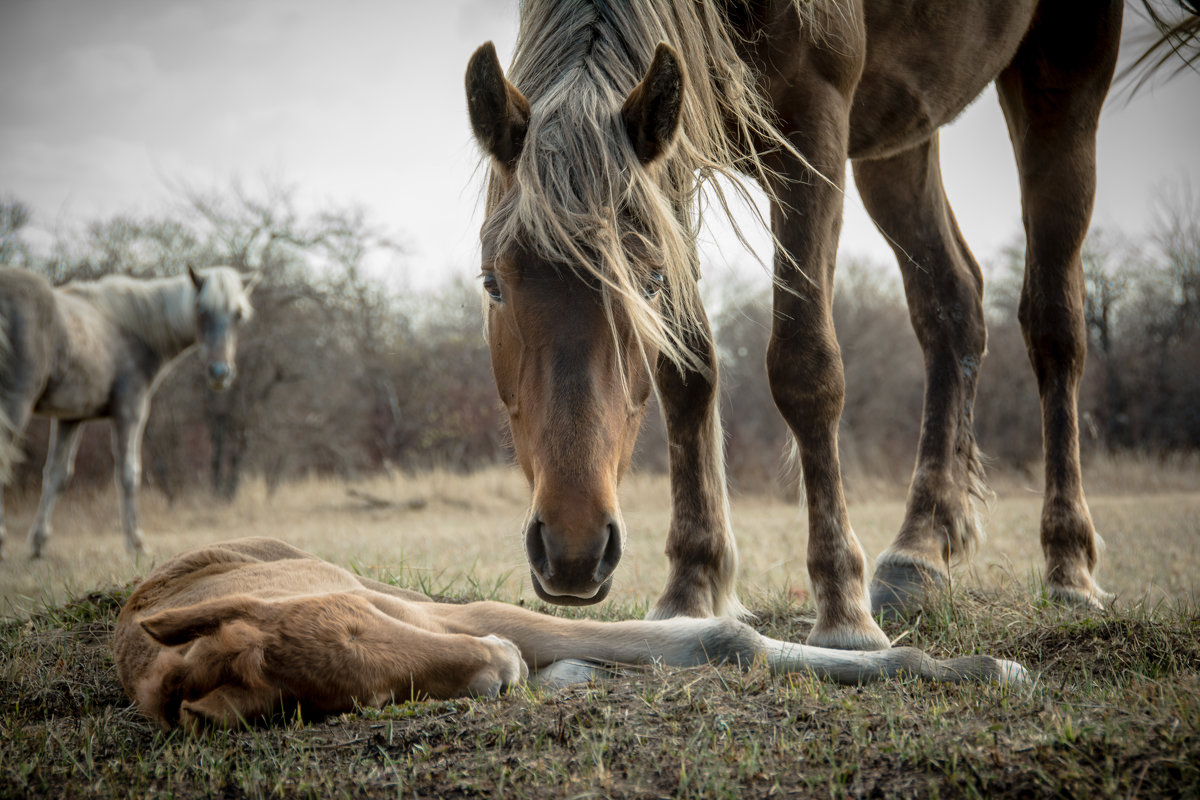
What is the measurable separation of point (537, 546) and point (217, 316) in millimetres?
8007

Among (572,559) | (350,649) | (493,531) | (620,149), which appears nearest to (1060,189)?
(620,149)

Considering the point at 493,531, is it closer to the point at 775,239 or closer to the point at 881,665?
the point at 775,239

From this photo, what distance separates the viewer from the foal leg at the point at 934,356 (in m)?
3.55

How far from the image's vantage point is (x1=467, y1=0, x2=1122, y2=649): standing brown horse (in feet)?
6.73

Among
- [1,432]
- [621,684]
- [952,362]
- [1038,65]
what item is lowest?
[621,684]

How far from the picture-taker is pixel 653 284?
7.27ft

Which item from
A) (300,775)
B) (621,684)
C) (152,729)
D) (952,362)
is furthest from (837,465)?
(152,729)

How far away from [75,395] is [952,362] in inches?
314

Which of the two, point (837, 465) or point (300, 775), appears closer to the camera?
point (300, 775)

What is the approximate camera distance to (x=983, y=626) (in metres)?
2.68

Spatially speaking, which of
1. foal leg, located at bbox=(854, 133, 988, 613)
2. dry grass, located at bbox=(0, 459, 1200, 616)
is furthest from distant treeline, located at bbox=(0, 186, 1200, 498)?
foal leg, located at bbox=(854, 133, 988, 613)

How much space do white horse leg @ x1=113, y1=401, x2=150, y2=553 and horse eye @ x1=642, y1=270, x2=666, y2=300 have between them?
7.08 meters

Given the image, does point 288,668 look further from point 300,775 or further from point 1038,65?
point 1038,65

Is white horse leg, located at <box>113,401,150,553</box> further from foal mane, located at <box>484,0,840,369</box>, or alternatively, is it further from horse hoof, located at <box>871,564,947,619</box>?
horse hoof, located at <box>871,564,947,619</box>
